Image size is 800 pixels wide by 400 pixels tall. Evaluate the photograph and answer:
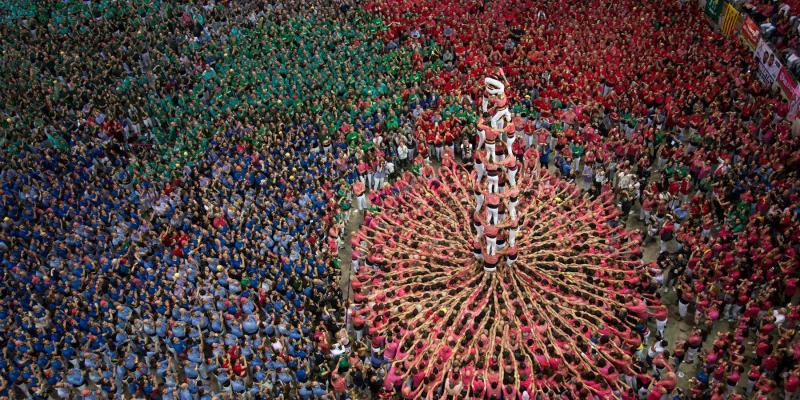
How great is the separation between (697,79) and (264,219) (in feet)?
59.1

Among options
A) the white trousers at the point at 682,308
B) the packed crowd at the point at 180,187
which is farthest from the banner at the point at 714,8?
the white trousers at the point at 682,308

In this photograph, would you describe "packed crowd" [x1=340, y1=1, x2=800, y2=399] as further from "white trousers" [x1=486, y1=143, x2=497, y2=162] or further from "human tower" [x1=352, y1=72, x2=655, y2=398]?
"white trousers" [x1=486, y1=143, x2=497, y2=162]

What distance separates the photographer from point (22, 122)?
30188mm

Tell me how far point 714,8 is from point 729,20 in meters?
1.54

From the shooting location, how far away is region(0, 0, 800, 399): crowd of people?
20516mm

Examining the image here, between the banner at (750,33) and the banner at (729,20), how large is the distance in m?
0.61

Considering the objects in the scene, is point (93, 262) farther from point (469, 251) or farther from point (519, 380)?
point (519, 380)

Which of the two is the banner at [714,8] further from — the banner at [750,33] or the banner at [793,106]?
the banner at [793,106]

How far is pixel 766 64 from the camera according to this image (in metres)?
29.3

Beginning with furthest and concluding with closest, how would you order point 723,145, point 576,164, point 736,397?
point 576,164
point 723,145
point 736,397

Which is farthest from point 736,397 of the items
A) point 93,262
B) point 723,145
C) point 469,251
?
point 93,262

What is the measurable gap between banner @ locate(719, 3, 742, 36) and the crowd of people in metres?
1.60

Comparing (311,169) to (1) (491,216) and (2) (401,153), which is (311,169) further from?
(1) (491,216)

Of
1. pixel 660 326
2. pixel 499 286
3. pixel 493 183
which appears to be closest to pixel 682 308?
pixel 660 326
